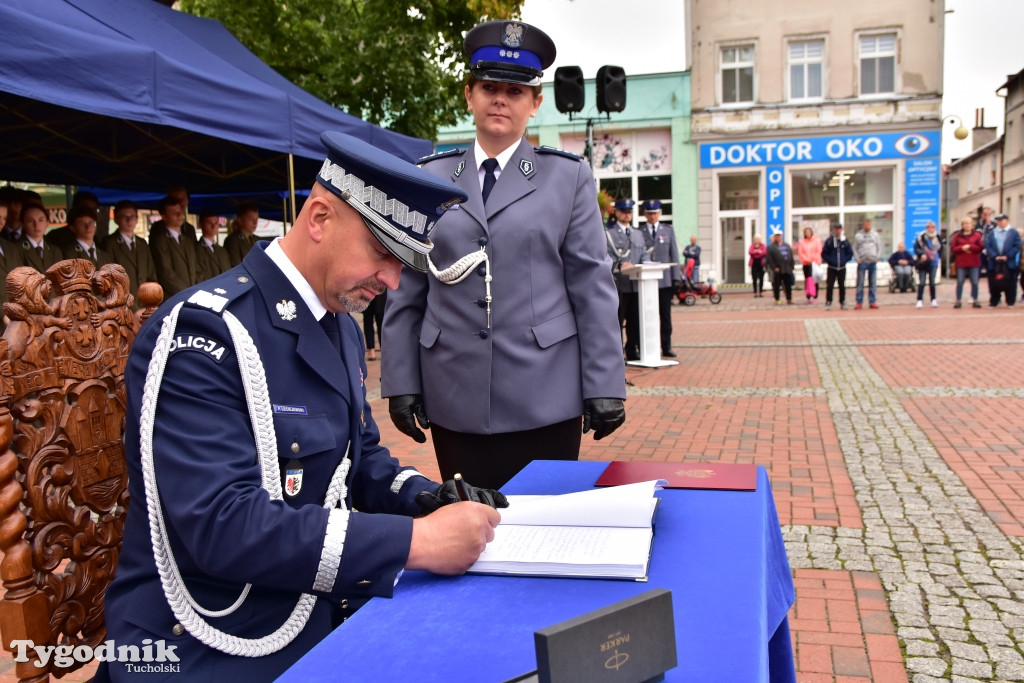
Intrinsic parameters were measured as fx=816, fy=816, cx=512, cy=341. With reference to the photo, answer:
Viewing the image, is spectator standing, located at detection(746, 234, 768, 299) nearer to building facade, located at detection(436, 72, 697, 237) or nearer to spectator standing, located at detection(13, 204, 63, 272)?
building facade, located at detection(436, 72, 697, 237)

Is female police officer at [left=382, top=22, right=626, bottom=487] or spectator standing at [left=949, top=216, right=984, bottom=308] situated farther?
spectator standing at [left=949, top=216, right=984, bottom=308]

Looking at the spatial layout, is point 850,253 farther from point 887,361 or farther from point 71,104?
point 71,104

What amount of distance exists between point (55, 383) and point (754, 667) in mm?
1341

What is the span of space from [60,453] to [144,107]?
4063 mm

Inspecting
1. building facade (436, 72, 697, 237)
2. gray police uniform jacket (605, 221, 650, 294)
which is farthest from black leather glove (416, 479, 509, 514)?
building facade (436, 72, 697, 237)

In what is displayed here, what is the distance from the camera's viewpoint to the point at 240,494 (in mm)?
1252

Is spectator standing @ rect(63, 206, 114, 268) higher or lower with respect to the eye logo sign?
lower

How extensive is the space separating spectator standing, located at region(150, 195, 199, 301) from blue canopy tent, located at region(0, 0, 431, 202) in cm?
54

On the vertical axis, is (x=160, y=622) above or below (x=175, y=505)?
below

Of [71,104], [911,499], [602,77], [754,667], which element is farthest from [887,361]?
[754,667]

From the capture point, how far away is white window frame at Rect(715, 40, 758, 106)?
25.3 metres

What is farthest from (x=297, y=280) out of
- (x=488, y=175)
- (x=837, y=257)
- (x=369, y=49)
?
(x=837, y=257)

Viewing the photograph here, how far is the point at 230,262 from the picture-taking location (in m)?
9.34

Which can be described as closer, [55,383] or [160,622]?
[160,622]
